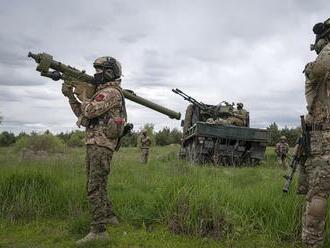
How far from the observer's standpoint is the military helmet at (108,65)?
6.45 meters

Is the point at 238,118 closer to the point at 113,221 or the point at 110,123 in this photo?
the point at 113,221

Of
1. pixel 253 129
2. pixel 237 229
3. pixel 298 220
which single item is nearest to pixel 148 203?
pixel 237 229

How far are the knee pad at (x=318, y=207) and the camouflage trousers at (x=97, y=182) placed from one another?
2.39 meters

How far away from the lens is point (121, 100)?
6453mm

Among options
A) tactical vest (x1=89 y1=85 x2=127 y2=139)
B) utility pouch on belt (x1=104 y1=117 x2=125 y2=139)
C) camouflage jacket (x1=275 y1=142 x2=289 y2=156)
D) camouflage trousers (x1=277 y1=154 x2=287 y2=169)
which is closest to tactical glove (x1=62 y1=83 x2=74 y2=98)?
tactical vest (x1=89 y1=85 x2=127 y2=139)

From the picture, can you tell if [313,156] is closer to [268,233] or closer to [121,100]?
[268,233]

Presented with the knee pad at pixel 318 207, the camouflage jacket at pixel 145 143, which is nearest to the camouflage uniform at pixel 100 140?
the knee pad at pixel 318 207

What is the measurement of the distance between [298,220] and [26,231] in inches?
136

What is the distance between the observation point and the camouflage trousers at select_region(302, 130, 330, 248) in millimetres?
5539

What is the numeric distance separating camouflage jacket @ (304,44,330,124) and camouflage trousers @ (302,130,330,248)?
0.58ft

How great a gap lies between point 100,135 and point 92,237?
47.0 inches

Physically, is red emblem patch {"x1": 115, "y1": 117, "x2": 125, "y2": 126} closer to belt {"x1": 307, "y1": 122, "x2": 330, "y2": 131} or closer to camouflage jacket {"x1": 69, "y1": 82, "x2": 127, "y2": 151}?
camouflage jacket {"x1": 69, "y1": 82, "x2": 127, "y2": 151}

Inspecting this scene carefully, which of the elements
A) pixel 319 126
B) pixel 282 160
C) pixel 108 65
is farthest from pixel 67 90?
pixel 282 160

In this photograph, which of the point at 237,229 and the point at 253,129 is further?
the point at 253,129
